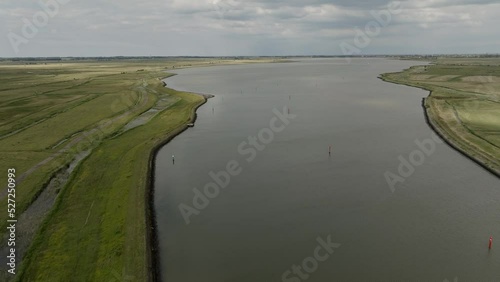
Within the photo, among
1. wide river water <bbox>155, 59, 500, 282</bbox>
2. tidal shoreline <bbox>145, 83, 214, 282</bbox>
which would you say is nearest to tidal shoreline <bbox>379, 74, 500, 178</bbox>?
wide river water <bbox>155, 59, 500, 282</bbox>

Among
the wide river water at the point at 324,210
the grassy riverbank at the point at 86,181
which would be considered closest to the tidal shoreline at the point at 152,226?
the grassy riverbank at the point at 86,181

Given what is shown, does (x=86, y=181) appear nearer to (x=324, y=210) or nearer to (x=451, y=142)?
(x=324, y=210)

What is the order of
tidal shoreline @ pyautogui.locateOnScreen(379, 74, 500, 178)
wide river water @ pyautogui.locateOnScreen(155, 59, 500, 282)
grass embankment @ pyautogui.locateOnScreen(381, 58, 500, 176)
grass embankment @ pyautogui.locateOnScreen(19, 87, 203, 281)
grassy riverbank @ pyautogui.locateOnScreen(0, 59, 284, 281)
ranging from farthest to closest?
grass embankment @ pyautogui.locateOnScreen(381, 58, 500, 176) < tidal shoreline @ pyautogui.locateOnScreen(379, 74, 500, 178) < wide river water @ pyautogui.locateOnScreen(155, 59, 500, 282) < grassy riverbank @ pyautogui.locateOnScreen(0, 59, 284, 281) < grass embankment @ pyautogui.locateOnScreen(19, 87, 203, 281)

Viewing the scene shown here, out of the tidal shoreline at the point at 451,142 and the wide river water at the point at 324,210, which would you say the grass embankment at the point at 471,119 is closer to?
the tidal shoreline at the point at 451,142

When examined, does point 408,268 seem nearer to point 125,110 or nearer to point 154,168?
point 154,168

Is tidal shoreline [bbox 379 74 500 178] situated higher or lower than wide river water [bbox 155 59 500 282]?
higher

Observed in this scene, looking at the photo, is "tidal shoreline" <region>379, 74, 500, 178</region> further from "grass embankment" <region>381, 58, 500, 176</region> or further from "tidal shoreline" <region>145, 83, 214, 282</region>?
"tidal shoreline" <region>145, 83, 214, 282</region>
